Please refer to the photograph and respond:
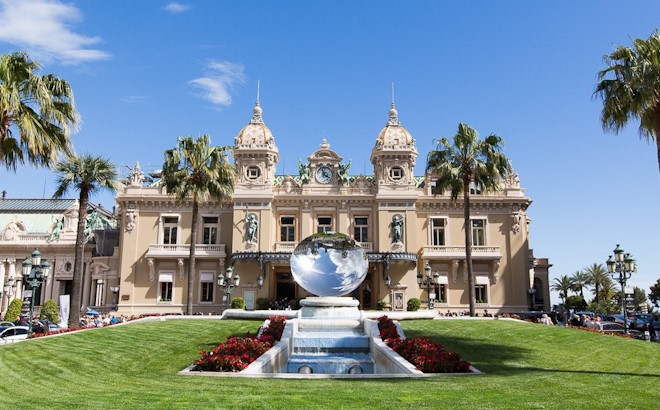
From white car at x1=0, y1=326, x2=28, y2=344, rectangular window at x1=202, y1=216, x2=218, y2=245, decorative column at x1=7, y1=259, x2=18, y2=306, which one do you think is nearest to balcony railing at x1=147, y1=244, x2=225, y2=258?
rectangular window at x1=202, y1=216, x2=218, y2=245

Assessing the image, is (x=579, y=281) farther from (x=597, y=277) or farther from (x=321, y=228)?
(x=321, y=228)

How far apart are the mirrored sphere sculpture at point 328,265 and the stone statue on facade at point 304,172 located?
21.8 metres

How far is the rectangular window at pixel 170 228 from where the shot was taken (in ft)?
151

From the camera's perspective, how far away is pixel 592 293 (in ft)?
274

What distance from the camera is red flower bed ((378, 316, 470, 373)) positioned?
15.4 m

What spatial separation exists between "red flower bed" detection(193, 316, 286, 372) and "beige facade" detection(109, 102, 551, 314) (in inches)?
961

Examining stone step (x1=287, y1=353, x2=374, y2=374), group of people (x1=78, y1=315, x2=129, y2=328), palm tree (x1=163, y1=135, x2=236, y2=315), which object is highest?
palm tree (x1=163, y1=135, x2=236, y2=315)

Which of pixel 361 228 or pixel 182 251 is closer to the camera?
pixel 182 251

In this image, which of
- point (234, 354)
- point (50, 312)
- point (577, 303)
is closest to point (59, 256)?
point (50, 312)

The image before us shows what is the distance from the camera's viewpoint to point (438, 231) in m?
46.2

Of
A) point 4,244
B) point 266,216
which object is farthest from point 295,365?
point 4,244

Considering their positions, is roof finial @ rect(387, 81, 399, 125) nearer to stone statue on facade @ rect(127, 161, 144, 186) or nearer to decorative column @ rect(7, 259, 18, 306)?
stone statue on facade @ rect(127, 161, 144, 186)

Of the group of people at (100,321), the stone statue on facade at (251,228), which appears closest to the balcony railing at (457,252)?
the stone statue on facade at (251,228)

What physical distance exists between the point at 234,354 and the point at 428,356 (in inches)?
226
